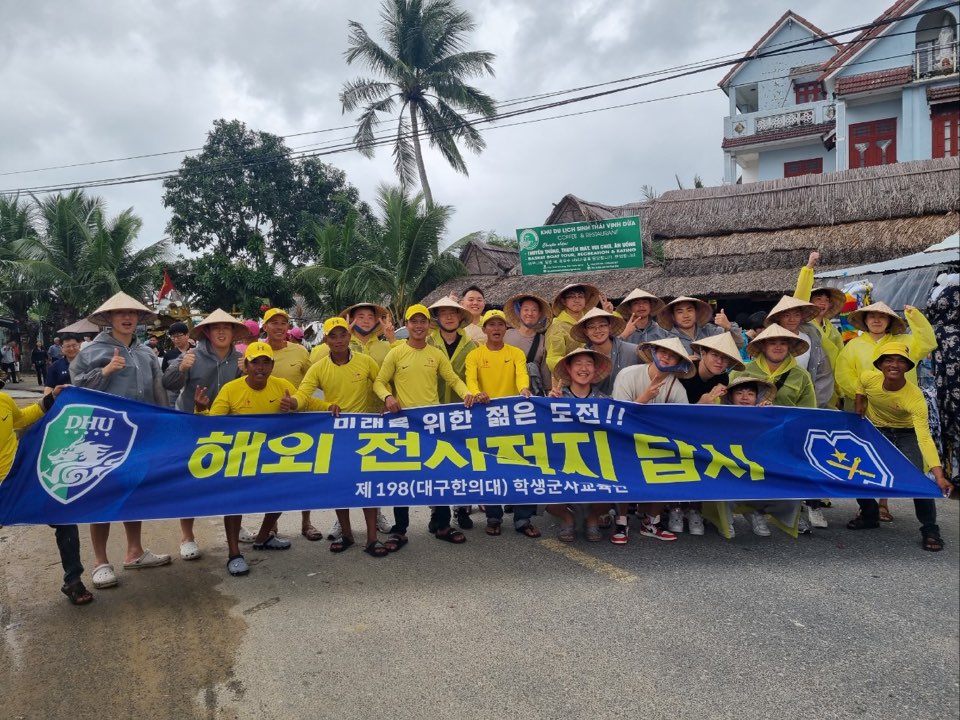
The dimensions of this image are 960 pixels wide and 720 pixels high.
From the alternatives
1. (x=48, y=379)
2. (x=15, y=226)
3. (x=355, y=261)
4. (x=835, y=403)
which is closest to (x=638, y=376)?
(x=835, y=403)

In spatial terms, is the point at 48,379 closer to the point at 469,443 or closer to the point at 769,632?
the point at 469,443

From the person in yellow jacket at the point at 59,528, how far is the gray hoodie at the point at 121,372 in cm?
35

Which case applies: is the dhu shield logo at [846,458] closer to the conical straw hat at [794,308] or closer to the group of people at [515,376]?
the group of people at [515,376]

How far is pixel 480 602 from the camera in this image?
146 inches

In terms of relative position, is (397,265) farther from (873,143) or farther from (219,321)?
(873,143)

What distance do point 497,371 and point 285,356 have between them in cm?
161

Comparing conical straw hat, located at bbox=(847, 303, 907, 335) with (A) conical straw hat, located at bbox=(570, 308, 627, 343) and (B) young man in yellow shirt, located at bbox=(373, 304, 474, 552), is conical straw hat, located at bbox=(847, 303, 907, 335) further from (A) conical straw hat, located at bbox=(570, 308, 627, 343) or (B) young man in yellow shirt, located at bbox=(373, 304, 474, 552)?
(B) young man in yellow shirt, located at bbox=(373, 304, 474, 552)

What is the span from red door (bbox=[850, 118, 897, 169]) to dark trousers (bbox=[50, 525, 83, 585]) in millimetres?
24033

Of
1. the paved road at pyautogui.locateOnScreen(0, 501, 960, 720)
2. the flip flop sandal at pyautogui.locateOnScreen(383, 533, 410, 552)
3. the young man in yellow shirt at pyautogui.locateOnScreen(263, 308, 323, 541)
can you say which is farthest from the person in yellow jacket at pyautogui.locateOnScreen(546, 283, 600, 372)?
the young man in yellow shirt at pyautogui.locateOnScreen(263, 308, 323, 541)

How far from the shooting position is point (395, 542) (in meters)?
4.61

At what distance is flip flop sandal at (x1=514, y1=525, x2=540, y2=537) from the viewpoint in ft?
15.9

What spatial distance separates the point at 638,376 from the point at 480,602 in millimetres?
2000

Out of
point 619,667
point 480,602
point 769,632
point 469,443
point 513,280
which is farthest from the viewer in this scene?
point 513,280

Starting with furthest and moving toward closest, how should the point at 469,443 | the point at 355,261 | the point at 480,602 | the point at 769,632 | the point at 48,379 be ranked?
the point at 355,261, the point at 48,379, the point at 469,443, the point at 480,602, the point at 769,632
